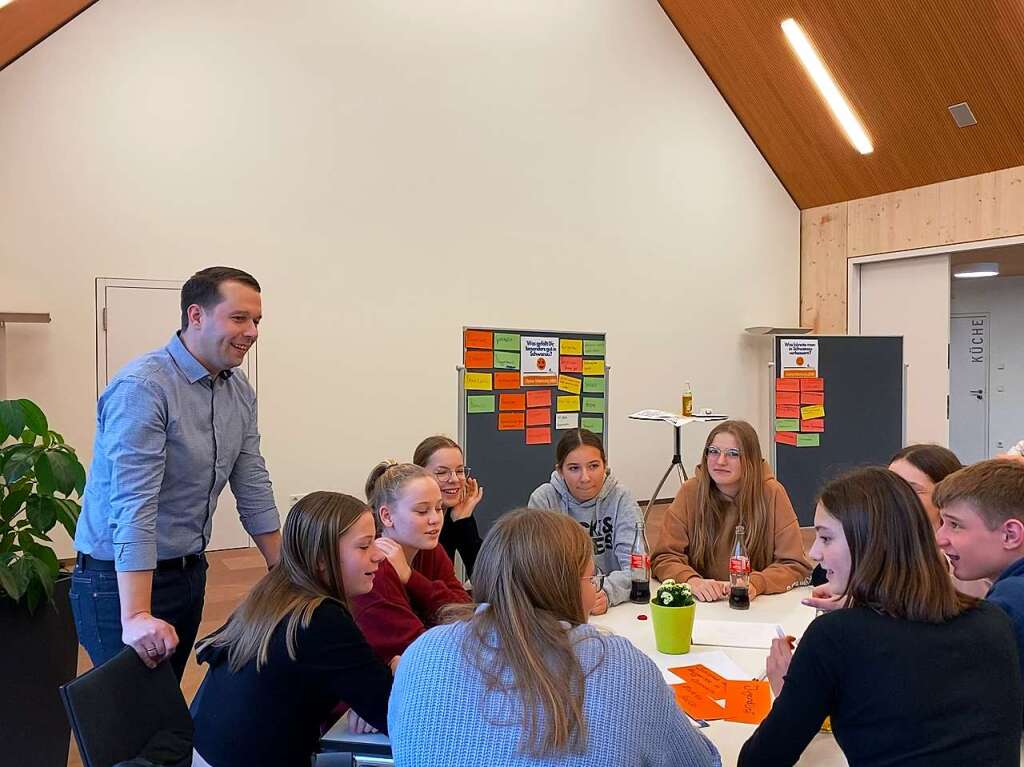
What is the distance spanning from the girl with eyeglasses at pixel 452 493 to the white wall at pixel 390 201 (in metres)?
3.06

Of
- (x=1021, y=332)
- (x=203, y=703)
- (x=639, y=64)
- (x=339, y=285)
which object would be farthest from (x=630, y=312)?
(x=203, y=703)

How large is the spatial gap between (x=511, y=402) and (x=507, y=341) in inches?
13.4

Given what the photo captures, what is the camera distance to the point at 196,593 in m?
2.16

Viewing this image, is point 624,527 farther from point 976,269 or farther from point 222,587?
point 976,269

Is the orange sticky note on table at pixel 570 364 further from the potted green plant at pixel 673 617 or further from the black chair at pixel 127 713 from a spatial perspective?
the black chair at pixel 127 713

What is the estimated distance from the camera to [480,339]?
4488 mm

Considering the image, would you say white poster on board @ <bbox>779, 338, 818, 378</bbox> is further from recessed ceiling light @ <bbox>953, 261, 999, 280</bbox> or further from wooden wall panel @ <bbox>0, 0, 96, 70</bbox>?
wooden wall panel @ <bbox>0, 0, 96, 70</bbox>

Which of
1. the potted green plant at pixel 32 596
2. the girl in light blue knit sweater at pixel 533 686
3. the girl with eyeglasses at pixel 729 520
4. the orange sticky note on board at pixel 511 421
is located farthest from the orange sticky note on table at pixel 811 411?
the girl in light blue knit sweater at pixel 533 686

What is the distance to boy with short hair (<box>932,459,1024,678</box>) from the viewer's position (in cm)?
172

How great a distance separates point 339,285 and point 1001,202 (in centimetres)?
531

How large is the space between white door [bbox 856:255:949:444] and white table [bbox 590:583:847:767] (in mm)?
5676

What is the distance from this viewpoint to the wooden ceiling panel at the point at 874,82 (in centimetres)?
A: 599

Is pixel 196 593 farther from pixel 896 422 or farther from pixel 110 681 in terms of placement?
pixel 896 422

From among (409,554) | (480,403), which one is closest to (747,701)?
(409,554)
